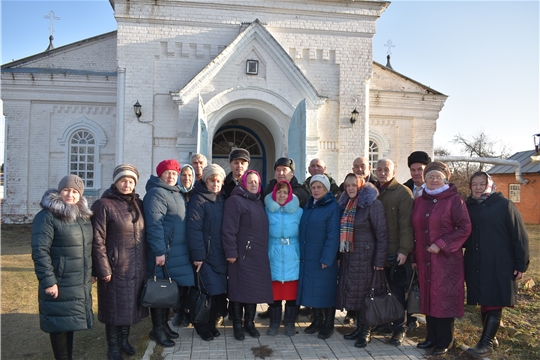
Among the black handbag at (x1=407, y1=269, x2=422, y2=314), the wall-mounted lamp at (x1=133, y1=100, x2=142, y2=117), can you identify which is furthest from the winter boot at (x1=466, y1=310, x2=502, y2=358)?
the wall-mounted lamp at (x1=133, y1=100, x2=142, y2=117)

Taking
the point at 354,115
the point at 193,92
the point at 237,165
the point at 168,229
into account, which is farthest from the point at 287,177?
the point at 354,115

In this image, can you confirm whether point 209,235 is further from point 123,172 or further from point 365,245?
point 365,245

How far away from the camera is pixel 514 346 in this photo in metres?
4.65

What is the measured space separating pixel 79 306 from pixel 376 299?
114 inches

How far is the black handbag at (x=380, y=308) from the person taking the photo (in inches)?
170

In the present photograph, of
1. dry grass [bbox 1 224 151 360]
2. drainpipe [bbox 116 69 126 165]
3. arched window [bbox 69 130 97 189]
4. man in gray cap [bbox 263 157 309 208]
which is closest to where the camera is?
dry grass [bbox 1 224 151 360]

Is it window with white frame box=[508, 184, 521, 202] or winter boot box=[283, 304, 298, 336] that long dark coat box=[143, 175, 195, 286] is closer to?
winter boot box=[283, 304, 298, 336]

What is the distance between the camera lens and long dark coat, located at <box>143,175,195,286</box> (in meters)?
4.20

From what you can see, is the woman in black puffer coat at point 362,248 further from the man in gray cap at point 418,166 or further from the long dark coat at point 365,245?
the man in gray cap at point 418,166

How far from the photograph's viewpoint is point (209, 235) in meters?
4.57

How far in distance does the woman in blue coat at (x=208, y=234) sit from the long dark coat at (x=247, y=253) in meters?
0.11

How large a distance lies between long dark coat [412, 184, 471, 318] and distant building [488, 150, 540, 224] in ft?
75.3

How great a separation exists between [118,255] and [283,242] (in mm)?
1767

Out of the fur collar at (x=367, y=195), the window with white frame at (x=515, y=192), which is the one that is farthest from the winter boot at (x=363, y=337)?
the window with white frame at (x=515, y=192)
